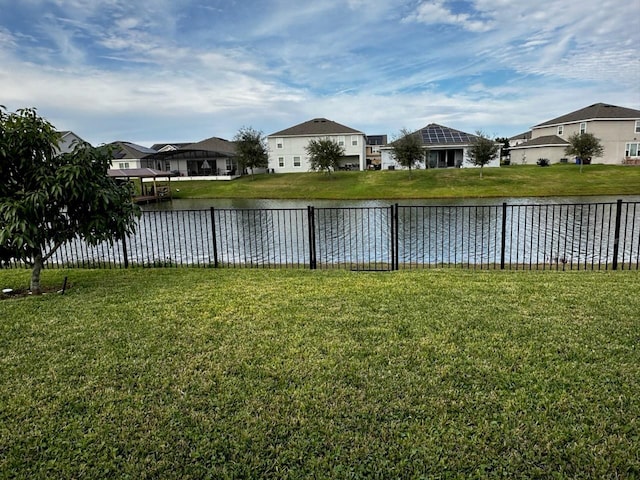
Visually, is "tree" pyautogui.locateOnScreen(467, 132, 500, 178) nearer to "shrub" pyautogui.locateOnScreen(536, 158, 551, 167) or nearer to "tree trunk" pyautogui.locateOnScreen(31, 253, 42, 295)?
"shrub" pyautogui.locateOnScreen(536, 158, 551, 167)

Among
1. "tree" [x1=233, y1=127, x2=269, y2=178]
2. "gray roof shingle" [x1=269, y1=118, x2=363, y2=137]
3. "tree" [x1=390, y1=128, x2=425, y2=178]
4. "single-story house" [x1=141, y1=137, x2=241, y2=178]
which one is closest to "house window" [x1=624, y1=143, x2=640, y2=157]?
"tree" [x1=390, y1=128, x2=425, y2=178]

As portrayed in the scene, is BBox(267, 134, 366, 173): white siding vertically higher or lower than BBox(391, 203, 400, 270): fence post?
higher

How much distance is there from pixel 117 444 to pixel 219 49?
21865 millimetres

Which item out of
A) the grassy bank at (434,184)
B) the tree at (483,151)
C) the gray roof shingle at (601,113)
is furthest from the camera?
the gray roof shingle at (601,113)

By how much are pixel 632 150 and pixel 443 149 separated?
68.8 ft

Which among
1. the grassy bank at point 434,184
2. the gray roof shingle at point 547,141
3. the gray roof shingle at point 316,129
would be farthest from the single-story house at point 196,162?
the gray roof shingle at point 547,141

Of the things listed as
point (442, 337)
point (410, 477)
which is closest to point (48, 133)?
point (442, 337)

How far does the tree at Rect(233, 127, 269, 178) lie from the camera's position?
155 feet

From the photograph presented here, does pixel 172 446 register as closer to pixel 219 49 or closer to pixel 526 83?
pixel 219 49

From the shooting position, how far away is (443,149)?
48.5 m

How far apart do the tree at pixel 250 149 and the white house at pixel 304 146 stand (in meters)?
2.75

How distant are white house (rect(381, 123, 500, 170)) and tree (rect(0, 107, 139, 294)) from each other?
43.2 metres

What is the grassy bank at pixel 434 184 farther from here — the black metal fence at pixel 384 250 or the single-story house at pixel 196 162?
the black metal fence at pixel 384 250

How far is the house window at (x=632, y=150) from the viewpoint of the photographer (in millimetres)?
46656
